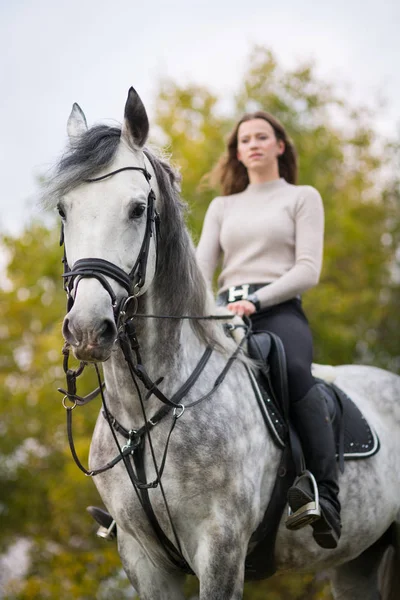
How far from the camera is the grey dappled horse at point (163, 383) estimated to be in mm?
3432

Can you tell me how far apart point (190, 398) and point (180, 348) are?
28cm

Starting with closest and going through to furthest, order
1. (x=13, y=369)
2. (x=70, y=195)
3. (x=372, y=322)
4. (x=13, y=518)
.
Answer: (x=70, y=195) < (x=372, y=322) < (x=13, y=518) < (x=13, y=369)

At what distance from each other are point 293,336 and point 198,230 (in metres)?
12.5

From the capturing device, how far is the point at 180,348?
13.1 ft

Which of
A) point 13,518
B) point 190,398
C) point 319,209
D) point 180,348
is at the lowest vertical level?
point 13,518

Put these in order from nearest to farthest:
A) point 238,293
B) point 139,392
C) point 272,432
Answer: point 139,392 → point 272,432 → point 238,293

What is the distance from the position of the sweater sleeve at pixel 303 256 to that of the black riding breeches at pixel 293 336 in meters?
0.13

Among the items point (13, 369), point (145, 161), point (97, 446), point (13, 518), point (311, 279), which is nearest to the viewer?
point (145, 161)

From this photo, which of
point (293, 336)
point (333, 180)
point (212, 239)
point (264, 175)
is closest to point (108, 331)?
point (293, 336)

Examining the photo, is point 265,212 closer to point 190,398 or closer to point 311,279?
point 311,279

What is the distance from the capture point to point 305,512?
4039mm

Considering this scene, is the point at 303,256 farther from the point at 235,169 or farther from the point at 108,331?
the point at 108,331

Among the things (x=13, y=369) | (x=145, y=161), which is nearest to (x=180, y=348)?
(x=145, y=161)

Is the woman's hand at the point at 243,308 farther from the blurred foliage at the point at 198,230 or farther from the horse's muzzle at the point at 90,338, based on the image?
the blurred foliage at the point at 198,230
